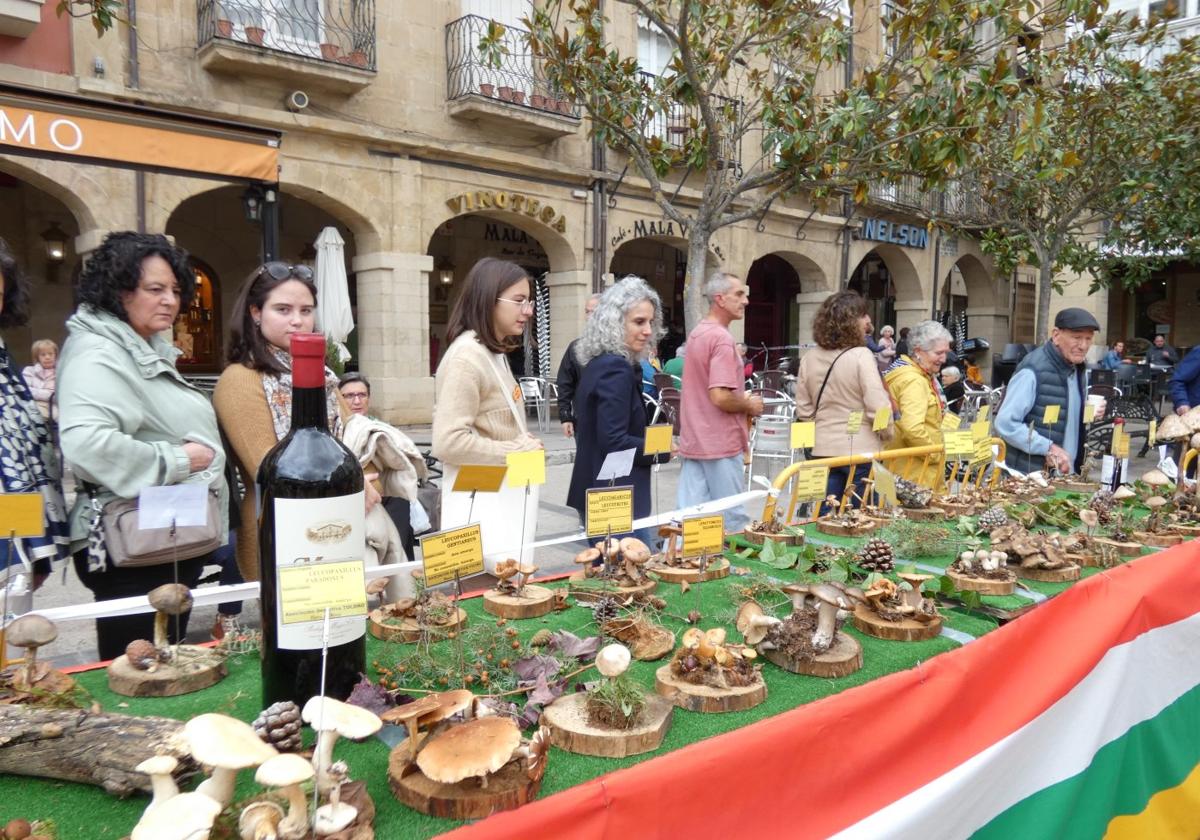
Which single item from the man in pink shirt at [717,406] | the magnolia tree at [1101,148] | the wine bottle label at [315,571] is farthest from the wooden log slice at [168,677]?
the magnolia tree at [1101,148]

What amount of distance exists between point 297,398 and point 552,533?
5.08 metres

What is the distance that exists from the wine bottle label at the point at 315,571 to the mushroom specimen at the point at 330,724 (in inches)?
7.4

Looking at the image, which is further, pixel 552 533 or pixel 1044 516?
pixel 552 533

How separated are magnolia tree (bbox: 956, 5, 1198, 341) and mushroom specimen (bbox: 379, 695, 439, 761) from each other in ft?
26.1

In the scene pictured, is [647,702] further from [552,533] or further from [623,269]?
[623,269]

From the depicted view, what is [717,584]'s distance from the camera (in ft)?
6.54

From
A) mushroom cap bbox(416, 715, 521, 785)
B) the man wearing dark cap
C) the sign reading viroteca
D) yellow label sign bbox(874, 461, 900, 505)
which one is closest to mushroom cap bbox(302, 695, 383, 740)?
mushroom cap bbox(416, 715, 521, 785)

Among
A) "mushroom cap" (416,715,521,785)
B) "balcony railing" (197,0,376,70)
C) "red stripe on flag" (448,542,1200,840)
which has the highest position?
"balcony railing" (197,0,376,70)

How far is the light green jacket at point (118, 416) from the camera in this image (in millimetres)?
1901

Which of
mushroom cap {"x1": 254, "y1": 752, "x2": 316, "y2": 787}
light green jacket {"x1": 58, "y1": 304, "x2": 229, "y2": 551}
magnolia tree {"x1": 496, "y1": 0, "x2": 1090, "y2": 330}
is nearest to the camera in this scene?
mushroom cap {"x1": 254, "y1": 752, "x2": 316, "y2": 787}

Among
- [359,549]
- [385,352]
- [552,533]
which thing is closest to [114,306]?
[359,549]

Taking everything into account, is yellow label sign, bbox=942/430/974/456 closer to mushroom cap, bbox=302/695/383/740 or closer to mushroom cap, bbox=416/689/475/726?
mushroom cap, bbox=416/689/475/726

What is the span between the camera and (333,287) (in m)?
9.23

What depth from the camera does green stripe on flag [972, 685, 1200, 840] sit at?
5.30 ft
